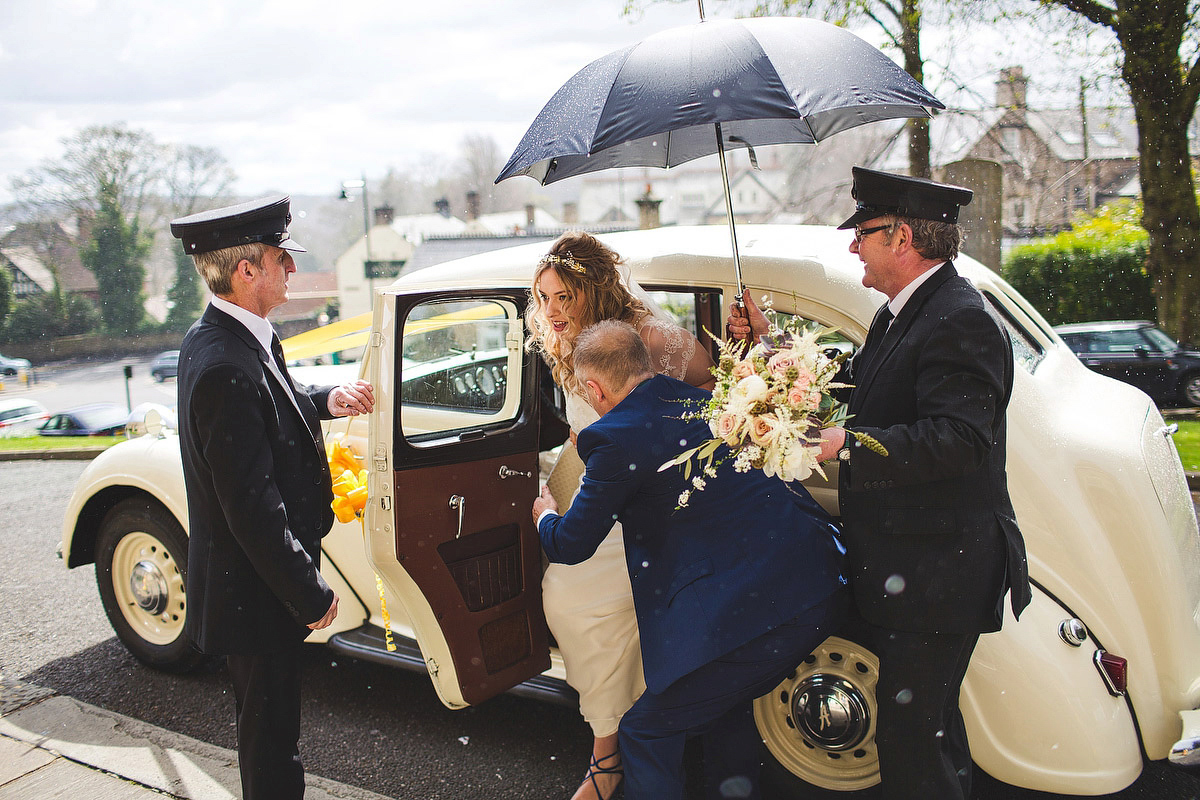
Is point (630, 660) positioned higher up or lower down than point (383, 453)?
lower down

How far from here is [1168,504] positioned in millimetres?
2770

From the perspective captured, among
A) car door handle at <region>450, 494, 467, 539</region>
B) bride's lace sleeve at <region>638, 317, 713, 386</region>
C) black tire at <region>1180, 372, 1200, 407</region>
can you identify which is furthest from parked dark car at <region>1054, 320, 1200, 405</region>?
car door handle at <region>450, 494, 467, 539</region>

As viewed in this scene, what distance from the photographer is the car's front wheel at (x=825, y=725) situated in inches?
108

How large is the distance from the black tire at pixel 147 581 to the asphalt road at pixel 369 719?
192mm

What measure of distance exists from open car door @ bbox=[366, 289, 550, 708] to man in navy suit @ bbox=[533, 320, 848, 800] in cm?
76

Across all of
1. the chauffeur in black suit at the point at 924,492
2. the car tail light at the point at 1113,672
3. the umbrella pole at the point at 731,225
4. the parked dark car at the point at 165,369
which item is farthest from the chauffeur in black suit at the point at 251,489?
the parked dark car at the point at 165,369

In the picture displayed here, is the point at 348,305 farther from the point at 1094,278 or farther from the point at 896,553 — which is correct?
the point at 896,553

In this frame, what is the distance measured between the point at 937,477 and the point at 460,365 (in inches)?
95.9

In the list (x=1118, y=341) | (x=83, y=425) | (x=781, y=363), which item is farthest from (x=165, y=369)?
(x=781, y=363)

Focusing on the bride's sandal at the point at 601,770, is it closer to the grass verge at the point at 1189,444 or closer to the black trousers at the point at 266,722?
the black trousers at the point at 266,722

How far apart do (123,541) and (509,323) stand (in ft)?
8.19

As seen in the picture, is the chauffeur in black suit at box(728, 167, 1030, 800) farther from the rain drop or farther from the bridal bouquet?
the rain drop

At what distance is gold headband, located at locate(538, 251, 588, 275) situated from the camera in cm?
311

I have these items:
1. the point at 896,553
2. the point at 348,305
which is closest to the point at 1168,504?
the point at 896,553
